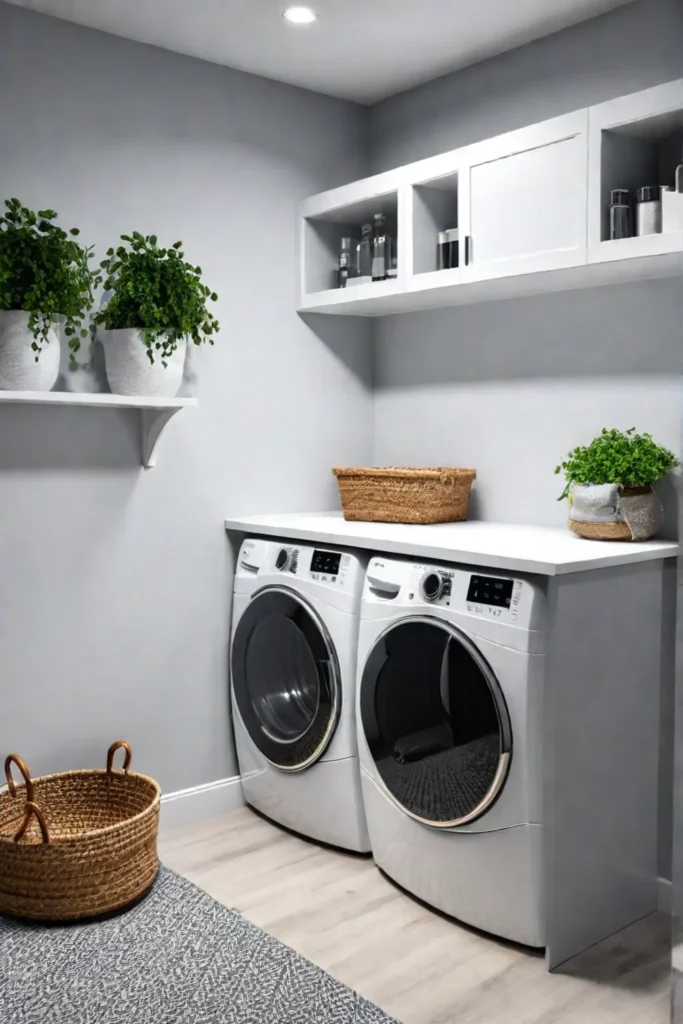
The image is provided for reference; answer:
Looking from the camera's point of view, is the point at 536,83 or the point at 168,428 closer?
the point at 536,83

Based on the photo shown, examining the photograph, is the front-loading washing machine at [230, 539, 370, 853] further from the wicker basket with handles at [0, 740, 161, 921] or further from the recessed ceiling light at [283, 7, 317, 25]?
the recessed ceiling light at [283, 7, 317, 25]

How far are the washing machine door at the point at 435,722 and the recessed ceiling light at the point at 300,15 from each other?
5.32 ft

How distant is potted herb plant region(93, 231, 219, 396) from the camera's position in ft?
8.34

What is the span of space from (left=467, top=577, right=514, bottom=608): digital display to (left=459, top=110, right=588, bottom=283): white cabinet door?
32.1 inches

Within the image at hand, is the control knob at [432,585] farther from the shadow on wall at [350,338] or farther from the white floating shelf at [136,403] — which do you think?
the shadow on wall at [350,338]

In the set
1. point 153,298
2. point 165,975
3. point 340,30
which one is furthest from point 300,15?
point 165,975

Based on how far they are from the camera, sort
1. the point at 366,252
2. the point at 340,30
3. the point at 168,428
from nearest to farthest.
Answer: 1. the point at 340,30
2. the point at 168,428
3. the point at 366,252

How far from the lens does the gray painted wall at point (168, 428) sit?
259 centimetres

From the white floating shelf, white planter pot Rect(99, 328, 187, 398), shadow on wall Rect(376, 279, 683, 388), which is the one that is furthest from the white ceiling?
the white floating shelf

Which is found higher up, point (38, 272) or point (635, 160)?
point (635, 160)

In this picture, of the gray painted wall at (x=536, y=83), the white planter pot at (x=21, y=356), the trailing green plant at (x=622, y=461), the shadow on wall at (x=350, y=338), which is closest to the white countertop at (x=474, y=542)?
the trailing green plant at (x=622, y=461)

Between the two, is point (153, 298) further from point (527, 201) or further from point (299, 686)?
point (299, 686)

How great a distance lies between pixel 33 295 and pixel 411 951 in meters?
1.82

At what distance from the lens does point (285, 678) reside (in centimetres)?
284
